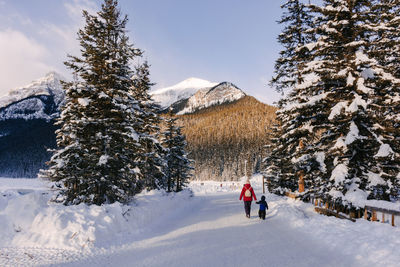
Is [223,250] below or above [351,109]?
below

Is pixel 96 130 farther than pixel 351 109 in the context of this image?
Yes

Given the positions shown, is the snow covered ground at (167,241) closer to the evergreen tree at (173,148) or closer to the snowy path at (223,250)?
the snowy path at (223,250)

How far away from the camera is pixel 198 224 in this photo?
976cm

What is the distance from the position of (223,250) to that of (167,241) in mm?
1967

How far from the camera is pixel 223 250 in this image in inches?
244

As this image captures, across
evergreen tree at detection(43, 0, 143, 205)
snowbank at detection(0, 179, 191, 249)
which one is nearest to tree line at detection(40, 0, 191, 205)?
evergreen tree at detection(43, 0, 143, 205)

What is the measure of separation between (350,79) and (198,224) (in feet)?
29.3

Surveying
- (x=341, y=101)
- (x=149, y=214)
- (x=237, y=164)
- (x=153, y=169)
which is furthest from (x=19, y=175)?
(x=341, y=101)

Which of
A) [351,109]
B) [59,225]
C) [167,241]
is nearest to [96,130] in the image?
[59,225]

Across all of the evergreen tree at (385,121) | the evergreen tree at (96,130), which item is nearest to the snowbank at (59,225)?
the evergreen tree at (96,130)

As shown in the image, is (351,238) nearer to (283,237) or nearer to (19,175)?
(283,237)

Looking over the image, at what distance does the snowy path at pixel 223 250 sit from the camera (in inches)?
210

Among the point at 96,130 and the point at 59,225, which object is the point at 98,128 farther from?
the point at 59,225

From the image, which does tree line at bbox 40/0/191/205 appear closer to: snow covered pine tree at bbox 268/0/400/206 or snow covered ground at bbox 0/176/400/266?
snow covered ground at bbox 0/176/400/266
